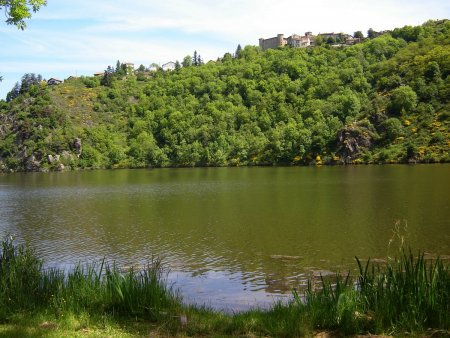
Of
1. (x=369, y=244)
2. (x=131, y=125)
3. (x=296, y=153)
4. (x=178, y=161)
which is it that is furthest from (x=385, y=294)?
(x=131, y=125)

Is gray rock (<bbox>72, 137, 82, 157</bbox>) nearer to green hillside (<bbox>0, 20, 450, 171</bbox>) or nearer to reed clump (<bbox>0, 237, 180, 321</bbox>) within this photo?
green hillside (<bbox>0, 20, 450, 171</bbox>)

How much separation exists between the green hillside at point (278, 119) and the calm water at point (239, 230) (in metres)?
65.6

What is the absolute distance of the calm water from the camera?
21.0 metres

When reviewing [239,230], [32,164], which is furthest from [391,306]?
[32,164]

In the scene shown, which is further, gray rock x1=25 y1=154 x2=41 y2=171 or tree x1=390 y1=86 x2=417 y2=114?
gray rock x1=25 y1=154 x2=41 y2=171

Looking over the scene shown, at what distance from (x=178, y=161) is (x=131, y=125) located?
3852cm

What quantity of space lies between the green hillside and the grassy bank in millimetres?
96921

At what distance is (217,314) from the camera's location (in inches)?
473

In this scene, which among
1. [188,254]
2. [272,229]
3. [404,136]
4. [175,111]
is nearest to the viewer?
[188,254]

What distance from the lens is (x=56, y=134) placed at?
164625 millimetres

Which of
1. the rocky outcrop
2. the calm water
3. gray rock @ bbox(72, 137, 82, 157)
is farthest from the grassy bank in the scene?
gray rock @ bbox(72, 137, 82, 157)

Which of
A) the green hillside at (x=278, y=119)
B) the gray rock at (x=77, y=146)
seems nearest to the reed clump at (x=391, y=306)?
the green hillside at (x=278, y=119)

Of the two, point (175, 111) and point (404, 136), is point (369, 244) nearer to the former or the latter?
point (404, 136)

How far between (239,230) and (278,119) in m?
138
